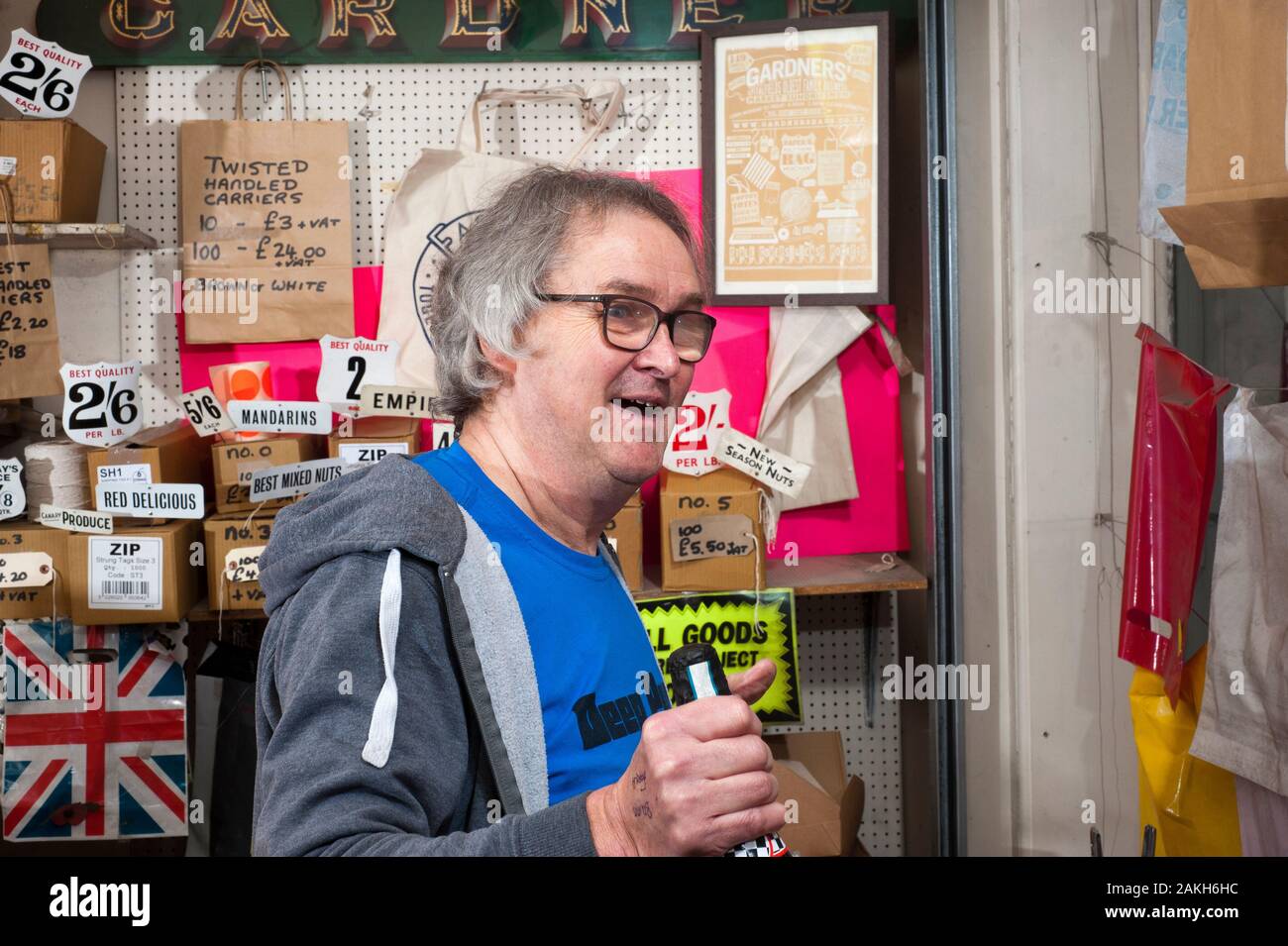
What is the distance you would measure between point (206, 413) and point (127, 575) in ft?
1.39

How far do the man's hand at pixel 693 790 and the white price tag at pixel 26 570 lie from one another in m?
1.96

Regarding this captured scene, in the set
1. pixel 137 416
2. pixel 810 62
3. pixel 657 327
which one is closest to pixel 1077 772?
pixel 657 327

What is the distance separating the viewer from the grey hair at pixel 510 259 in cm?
117

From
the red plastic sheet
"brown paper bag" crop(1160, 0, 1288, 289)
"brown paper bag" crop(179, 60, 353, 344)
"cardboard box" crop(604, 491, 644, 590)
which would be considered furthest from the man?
"brown paper bag" crop(179, 60, 353, 344)

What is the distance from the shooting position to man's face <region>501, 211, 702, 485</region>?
Result: 1143 mm

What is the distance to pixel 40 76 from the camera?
7.77 feet

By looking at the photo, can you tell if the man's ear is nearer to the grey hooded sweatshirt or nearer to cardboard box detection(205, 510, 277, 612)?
the grey hooded sweatshirt

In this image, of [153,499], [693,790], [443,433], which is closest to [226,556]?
[153,499]

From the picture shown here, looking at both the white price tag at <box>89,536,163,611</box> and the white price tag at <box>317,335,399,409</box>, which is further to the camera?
the white price tag at <box>317,335,399,409</box>

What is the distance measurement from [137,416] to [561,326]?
5.34 ft

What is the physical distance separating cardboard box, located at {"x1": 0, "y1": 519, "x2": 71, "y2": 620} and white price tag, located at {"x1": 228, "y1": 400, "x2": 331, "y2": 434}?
1.49 ft

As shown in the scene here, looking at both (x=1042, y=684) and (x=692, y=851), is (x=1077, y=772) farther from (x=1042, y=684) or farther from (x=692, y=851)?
(x=692, y=851)

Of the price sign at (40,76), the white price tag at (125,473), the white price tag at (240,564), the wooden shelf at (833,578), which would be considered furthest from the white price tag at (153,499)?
the wooden shelf at (833,578)

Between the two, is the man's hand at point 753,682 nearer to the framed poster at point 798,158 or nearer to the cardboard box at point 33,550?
the framed poster at point 798,158
